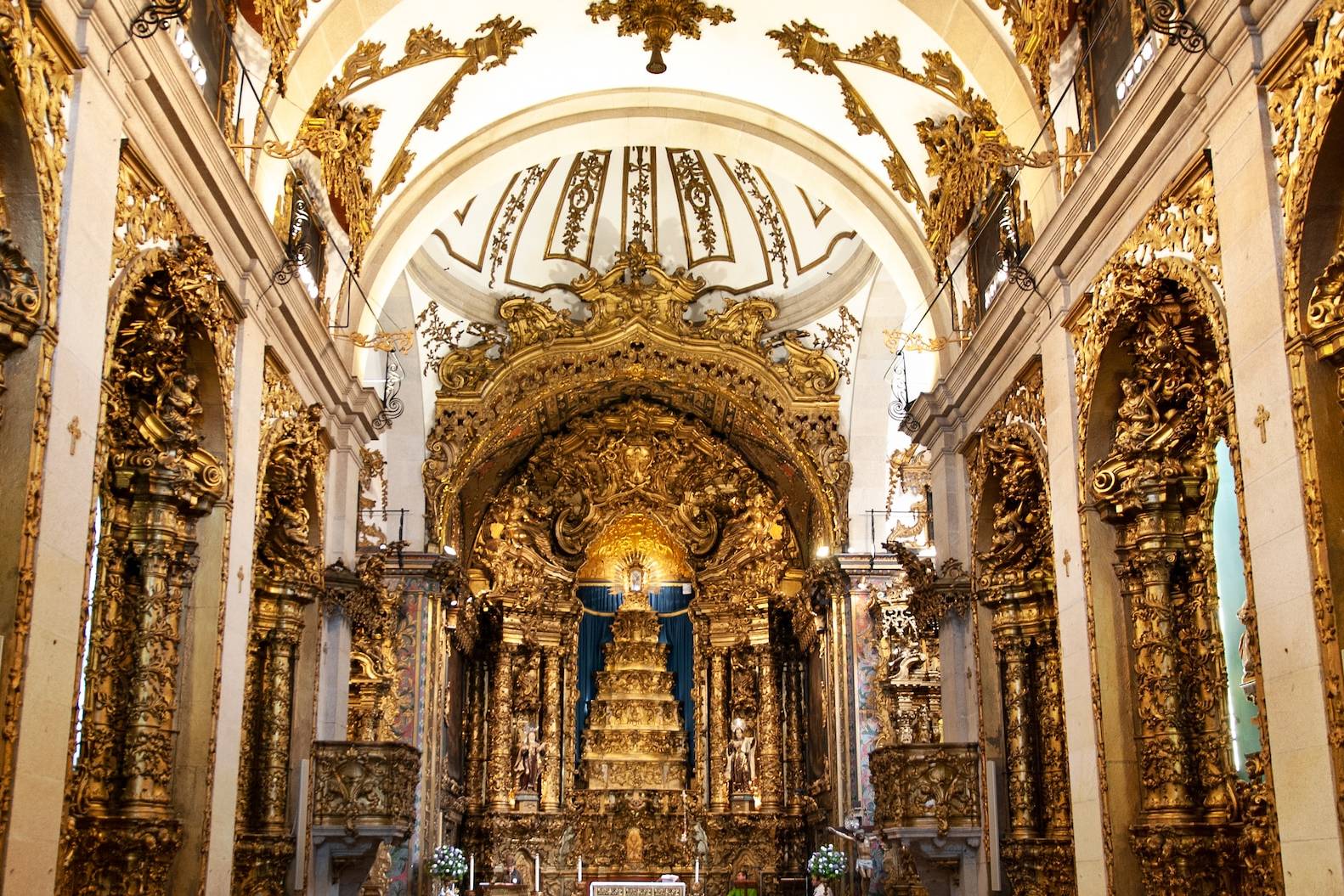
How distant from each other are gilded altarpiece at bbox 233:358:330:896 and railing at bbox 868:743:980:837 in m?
5.85

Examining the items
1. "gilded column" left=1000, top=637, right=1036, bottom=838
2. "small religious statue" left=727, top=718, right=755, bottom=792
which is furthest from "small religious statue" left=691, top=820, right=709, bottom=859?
"gilded column" left=1000, top=637, right=1036, bottom=838

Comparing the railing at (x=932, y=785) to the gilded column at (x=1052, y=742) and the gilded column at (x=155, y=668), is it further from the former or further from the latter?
the gilded column at (x=155, y=668)

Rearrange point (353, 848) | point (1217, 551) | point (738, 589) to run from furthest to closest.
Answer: point (738, 589), point (353, 848), point (1217, 551)

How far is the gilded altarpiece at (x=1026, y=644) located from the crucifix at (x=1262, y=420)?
466cm

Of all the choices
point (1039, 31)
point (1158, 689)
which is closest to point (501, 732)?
point (1158, 689)

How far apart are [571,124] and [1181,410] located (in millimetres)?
8884

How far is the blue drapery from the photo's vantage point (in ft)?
80.2

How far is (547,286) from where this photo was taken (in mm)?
21484

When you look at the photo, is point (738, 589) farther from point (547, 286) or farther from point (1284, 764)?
point (1284, 764)

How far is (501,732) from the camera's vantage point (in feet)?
76.1

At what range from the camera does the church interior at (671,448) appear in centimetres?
798

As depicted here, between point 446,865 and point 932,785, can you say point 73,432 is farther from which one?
point 446,865

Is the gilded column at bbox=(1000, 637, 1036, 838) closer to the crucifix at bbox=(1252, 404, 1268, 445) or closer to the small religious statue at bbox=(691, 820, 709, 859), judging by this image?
the crucifix at bbox=(1252, 404, 1268, 445)

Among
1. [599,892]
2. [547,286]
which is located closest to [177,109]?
[547,286]
